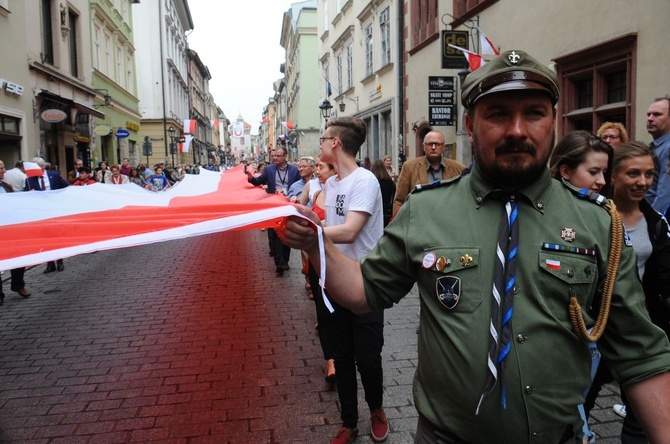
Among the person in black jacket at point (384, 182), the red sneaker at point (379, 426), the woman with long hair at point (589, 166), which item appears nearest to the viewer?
the woman with long hair at point (589, 166)

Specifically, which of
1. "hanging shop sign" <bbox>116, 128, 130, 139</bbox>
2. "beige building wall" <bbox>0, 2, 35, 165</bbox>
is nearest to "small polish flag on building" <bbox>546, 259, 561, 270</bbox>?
"beige building wall" <bbox>0, 2, 35, 165</bbox>

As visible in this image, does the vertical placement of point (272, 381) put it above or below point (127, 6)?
below

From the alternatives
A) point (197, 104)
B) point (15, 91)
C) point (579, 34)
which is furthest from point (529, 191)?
point (197, 104)

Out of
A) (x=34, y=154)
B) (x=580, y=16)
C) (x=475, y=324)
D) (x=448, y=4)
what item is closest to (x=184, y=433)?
(x=475, y=324)

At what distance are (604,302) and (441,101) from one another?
1401 cm

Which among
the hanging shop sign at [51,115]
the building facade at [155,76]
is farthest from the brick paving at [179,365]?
the building facade at [155,76]

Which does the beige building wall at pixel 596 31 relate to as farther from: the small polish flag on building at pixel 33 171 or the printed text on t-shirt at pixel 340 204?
the small polish flag on building at pixel 33 171

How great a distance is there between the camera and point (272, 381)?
4.53m

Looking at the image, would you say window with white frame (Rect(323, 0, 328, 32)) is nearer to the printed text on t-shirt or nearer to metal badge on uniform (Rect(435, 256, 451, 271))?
the printed text on t-shirt

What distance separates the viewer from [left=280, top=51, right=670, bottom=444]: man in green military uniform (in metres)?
1.61

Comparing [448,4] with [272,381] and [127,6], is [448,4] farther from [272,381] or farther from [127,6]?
[127,6]

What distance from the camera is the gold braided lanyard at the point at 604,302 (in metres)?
1.62

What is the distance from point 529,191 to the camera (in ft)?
5.61

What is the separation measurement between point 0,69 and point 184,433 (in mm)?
15193
